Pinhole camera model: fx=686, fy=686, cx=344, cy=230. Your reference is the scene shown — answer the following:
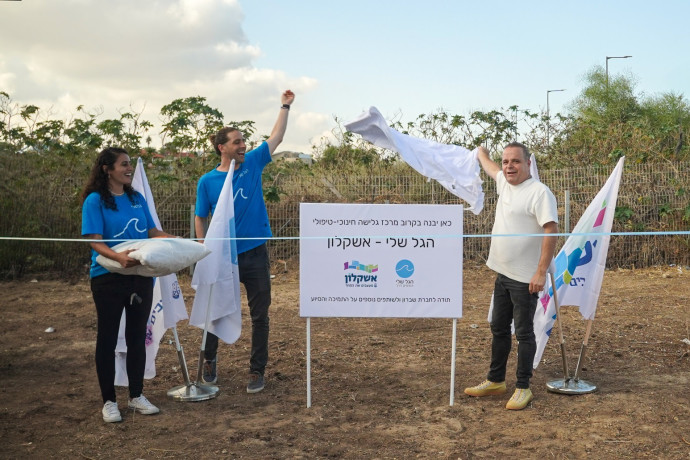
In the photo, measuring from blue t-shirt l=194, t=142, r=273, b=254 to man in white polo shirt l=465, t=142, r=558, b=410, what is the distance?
185 cm

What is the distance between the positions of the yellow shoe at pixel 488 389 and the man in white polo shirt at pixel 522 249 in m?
0.24

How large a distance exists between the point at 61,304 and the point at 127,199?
577 centimetres

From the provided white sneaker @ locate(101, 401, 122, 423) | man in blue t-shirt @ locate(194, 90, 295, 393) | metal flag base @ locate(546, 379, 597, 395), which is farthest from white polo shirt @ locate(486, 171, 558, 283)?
white sneaker @ locate(101, 401, 122, 423)

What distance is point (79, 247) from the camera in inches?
492

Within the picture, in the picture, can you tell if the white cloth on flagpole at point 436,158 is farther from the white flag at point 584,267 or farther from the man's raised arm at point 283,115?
the white flag at point 584,267

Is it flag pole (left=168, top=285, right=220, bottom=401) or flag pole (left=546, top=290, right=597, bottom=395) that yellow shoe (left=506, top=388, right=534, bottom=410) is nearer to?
flag pole (left=546, top=290, right=597, bottom=395)

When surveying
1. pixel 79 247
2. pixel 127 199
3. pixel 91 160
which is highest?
pixel 91 160

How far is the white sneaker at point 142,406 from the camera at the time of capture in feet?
16.4

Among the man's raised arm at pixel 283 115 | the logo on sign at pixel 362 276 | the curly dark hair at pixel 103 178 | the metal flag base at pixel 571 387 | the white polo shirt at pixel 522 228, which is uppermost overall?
the man's raised arm at pixel 283 115

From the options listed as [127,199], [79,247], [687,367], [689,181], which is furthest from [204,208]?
[689,181]

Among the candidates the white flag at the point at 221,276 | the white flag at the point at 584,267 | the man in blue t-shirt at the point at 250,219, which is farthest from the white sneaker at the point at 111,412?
the white flag at the point at 584,267

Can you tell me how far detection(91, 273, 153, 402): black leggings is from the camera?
4.76 m

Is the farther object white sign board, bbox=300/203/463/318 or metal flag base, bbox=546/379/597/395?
metal flag base, bbox=546/379/597/395

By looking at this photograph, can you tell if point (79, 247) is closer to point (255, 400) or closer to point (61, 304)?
point (61, 304)
